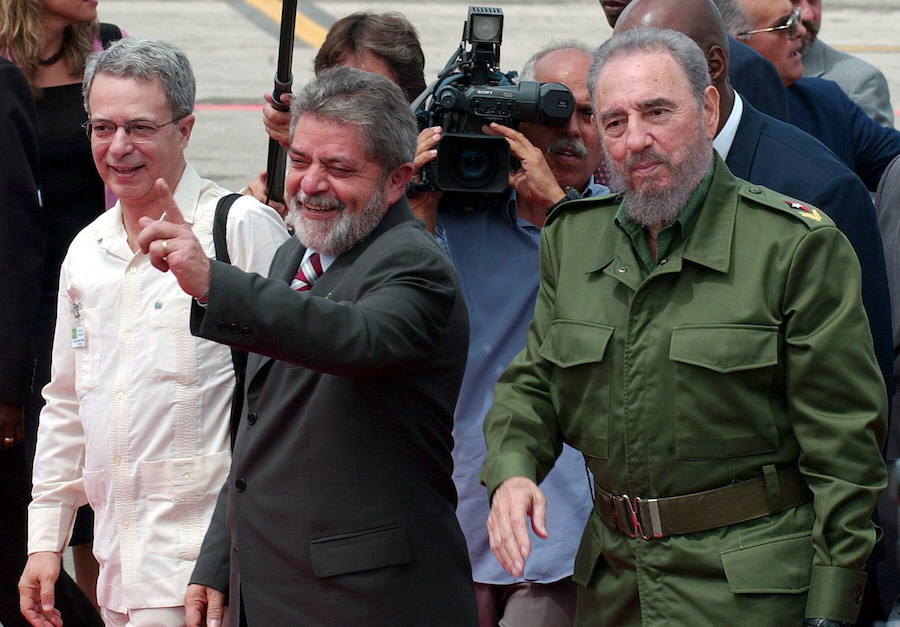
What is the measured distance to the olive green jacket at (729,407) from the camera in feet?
8.91

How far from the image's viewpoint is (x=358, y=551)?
2959mm

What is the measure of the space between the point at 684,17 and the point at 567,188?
0.54 m

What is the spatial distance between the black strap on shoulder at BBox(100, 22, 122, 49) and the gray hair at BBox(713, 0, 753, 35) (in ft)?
6.36

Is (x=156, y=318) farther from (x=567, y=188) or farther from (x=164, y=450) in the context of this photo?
(x=567, y=188)

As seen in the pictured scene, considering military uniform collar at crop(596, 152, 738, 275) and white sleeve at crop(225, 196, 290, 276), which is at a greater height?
military uniform collar at crop(596, 152, 738, 275)

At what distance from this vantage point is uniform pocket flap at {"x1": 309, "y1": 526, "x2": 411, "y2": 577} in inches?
116

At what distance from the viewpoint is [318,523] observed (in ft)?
9.75

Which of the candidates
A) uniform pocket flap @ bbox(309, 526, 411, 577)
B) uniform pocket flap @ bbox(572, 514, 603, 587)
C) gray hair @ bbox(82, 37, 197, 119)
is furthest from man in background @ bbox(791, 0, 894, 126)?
uniform pocket flap @ bbox(309, 526, 411, 577)

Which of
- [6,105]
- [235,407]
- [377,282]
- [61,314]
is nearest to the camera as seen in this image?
[377,282]

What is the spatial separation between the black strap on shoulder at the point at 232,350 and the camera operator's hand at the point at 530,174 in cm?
68

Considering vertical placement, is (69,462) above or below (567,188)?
below

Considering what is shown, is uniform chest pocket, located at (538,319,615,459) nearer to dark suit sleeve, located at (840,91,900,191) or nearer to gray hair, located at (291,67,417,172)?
gray hair, located at (291,67,417,172)

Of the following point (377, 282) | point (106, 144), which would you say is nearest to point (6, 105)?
point (106, 144)

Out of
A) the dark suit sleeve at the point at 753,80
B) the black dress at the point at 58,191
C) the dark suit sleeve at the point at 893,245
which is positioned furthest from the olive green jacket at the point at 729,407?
the black dress at the point at 58,191
